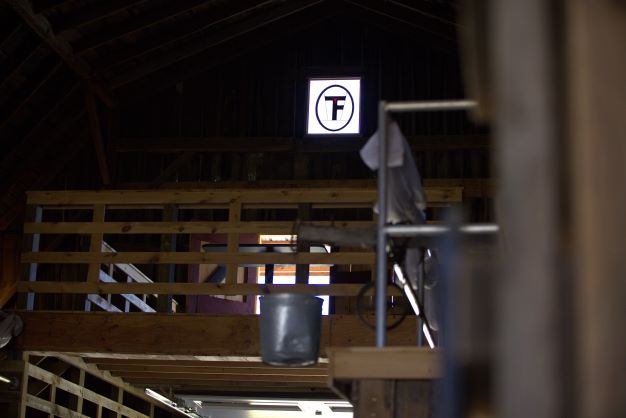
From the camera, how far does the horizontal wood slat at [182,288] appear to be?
9273 millimetres

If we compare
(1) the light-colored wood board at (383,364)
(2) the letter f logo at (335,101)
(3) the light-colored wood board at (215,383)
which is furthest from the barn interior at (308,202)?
(2) the letter f logo at (335,101)

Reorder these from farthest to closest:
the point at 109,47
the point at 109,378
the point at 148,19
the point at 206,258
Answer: the point at 109,47
the point at 148,19
the point at 109,378
the point at 206,258

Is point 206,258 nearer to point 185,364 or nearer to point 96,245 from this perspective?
point 96,245

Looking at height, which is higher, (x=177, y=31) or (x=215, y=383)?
(x=177, y=31)

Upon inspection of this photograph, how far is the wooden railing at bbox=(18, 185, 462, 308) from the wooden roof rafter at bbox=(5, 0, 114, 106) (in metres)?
1.99

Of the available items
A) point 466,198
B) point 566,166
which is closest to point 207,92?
point 466,198

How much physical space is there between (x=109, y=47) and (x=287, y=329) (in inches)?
314

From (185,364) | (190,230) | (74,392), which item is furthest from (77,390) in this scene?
(190,230)

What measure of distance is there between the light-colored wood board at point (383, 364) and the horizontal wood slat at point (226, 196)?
16.5ft

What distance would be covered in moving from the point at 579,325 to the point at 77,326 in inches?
319

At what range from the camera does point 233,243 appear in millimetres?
9781

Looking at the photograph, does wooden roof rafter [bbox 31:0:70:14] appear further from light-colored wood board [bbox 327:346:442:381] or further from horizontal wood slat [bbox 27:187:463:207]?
light-colored wood board [bbox 327:346:442:381]

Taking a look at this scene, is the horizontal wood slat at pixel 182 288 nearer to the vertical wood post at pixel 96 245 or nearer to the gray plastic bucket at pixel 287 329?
the vertical wood post at pixel 96 245

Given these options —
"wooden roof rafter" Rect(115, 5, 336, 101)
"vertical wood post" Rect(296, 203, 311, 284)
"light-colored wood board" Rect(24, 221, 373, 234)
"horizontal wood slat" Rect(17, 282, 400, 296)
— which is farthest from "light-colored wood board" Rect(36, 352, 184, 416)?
"wooden roof rafter" Rect(115, 5, 336, 101)
